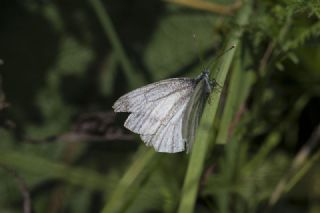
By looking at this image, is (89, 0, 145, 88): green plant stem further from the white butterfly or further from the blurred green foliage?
the white butterfly

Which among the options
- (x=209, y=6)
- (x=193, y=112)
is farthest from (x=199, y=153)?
(x=209, y=6)

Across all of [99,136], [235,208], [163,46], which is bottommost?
[235,208]

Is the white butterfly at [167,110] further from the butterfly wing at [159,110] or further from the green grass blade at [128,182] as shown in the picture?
the green grass blade at [128,182]

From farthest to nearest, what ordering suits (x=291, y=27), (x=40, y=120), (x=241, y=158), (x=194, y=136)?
(x=40, y=120), (x=241, y=158), (x=291, y=27), (x=194, y=136)

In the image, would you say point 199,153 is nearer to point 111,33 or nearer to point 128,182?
point 128,182

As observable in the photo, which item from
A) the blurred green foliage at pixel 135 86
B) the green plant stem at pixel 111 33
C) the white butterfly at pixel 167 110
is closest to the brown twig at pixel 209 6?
the blurred green foliage at pixel 135 86

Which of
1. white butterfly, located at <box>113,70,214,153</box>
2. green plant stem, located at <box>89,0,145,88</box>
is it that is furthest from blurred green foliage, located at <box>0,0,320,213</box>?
white butterfly, located at <box>113,70,214,153</box>

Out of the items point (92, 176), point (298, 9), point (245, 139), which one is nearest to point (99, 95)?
point (92, 176)

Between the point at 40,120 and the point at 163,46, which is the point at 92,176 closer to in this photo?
the point at 40,120
